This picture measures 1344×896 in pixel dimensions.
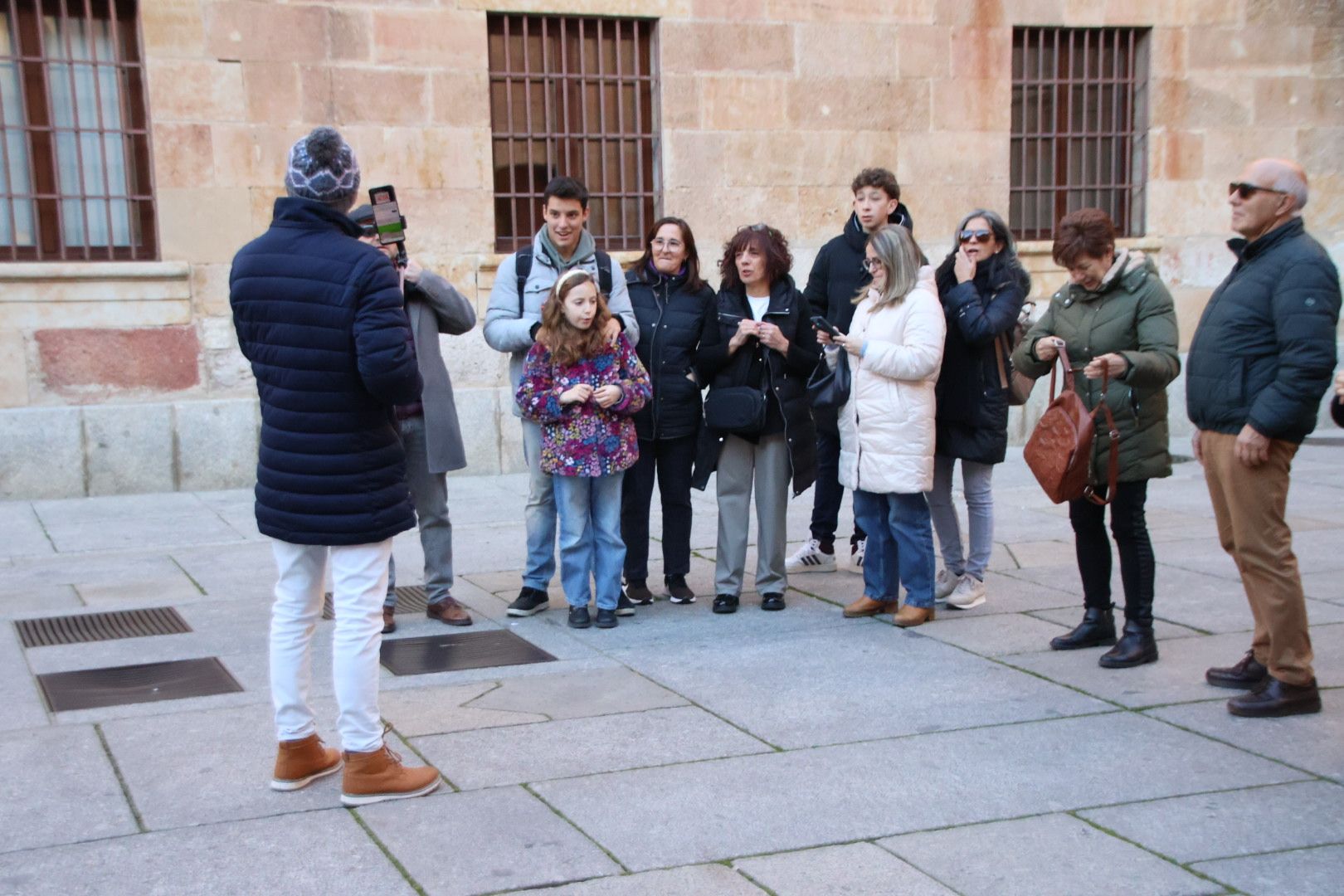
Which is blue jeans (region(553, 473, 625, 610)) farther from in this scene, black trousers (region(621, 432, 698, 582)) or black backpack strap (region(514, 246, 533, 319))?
black backpack strap (region(514, 246, 533, 319))

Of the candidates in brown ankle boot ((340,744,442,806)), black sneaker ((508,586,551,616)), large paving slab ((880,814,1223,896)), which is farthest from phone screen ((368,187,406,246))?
large paving slab ((880,814,1223,896))

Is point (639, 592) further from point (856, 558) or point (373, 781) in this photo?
point (373, 781)

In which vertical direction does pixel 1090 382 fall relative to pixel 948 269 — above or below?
below

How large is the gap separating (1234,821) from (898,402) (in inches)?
98.6

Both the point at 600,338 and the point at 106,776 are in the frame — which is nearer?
the point at 106,776

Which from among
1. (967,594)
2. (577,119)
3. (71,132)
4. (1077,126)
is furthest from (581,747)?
(1077,126)

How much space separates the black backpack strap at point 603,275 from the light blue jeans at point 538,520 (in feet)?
2.22

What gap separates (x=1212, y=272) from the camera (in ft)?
41.0

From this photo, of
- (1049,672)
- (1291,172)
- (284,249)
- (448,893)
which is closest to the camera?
(448,893)

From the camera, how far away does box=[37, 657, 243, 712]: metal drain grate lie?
518cm

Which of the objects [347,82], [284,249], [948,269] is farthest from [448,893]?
[347,82]

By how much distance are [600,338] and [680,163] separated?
17.9 feet

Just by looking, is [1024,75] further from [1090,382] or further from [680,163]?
[1090,382]

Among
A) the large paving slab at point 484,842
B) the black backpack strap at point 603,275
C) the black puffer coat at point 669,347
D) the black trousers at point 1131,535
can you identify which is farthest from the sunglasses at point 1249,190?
the large paving slab at point 484,842
